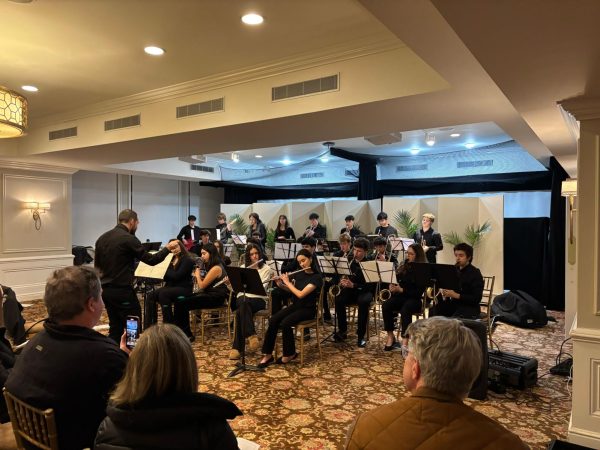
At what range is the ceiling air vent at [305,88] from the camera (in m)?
3.86

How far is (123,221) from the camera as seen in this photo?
416 centimetres

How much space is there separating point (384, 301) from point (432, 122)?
2.14 m

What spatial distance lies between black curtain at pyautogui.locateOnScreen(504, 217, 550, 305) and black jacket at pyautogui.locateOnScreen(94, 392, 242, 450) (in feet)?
25.7

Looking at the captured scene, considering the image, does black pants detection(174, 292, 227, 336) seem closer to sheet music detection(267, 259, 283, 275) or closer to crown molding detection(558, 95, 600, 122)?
sheet music detection(267, 259, 283, 275)

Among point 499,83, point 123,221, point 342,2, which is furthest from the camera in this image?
point 123,221

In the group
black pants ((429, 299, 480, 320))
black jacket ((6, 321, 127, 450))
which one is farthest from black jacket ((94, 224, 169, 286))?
black pants ((429, 299, 480, 320))

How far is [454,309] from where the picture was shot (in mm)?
4613

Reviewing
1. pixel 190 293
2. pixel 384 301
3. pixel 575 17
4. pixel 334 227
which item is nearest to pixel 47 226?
pixel 190 293

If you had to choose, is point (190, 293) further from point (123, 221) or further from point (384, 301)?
point (384, 301)

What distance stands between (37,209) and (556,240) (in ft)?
30.6

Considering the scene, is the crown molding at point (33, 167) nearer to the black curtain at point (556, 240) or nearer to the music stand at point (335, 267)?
the music stand at point (335, 267)

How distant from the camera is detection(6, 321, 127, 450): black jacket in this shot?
1.57 m

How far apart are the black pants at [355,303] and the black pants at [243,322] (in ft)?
3.79

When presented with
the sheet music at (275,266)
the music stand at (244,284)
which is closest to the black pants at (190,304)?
the sheet music at (275,266)
